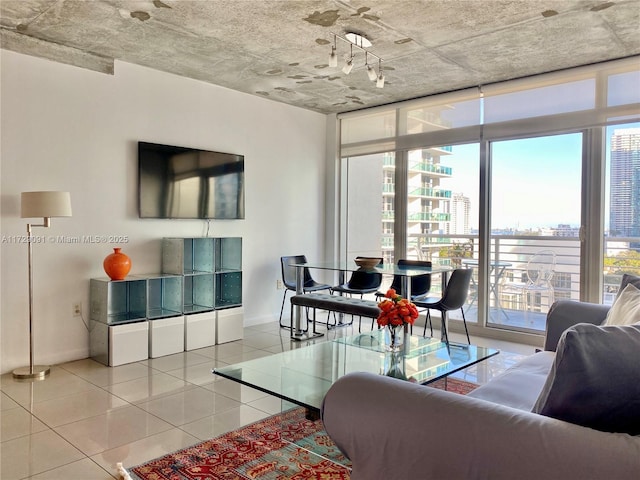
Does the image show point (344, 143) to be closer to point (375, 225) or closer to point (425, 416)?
point (375, 225)

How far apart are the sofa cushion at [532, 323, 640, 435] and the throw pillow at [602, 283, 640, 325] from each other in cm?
85

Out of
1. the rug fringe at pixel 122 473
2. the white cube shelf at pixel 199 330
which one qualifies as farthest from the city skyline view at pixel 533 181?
the rug fringe at pixel 122 473

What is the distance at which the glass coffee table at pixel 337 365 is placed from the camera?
2.34 m

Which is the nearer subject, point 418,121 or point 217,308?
point 217,308

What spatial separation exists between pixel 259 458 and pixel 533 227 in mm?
3738

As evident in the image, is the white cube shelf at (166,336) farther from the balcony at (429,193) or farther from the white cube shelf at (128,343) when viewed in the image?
the balcony at (429,193)

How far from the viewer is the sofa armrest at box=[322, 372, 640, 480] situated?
1.14 meters

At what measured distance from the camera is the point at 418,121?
18.6 ft

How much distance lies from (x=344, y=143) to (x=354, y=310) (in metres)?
Answer: 2.90

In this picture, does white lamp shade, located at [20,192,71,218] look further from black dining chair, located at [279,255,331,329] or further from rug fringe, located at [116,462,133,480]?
black dining chair, located at [279,255,331,329]

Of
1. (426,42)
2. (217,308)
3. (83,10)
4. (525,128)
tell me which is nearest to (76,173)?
(83,10)

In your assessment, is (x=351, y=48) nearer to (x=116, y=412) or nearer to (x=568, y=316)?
(x=568, y=316)

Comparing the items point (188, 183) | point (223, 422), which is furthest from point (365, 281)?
point (223, 422)

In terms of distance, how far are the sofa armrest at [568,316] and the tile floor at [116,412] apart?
0.87 metres
